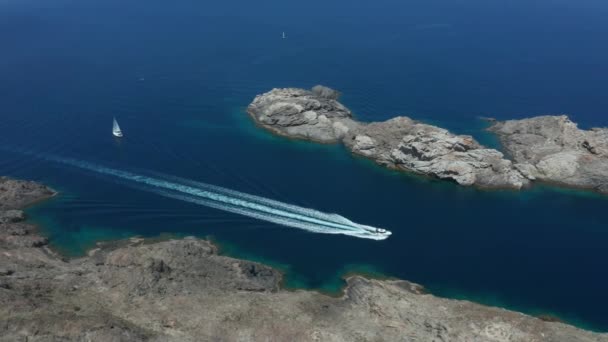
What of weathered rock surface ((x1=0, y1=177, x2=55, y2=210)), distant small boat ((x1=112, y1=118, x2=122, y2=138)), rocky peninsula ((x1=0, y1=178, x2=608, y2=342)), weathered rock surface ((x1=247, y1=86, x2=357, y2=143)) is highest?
weathered rock surface ((x1=247, y1=86, x2=357, y2=143))

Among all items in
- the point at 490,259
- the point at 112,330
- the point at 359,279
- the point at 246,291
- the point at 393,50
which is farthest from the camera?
the point at 393,50

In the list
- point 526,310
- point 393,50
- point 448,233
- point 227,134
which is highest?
point 393,50

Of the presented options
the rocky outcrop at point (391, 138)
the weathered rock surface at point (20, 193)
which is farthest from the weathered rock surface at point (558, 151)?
the weathered rock surface at point (20, 193)

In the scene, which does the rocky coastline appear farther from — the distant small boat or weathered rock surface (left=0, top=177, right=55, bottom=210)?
weathered rock surface (left=0, top=177, right=55, bottom=210)

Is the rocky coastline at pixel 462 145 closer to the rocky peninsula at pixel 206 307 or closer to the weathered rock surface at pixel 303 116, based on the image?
the weathered rock surface at pixel 303 116

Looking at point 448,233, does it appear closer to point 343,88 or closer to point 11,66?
point 343,88

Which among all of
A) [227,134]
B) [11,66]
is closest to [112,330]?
[227,134]

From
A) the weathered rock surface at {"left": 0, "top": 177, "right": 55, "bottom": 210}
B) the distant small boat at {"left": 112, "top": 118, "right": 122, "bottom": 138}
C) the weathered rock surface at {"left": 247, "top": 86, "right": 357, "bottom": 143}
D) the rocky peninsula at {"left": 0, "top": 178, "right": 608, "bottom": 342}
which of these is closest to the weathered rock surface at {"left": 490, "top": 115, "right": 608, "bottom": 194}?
the weathered rock surface at {"left": 247, "top": 86, "right": 357, "bottom": 143}
